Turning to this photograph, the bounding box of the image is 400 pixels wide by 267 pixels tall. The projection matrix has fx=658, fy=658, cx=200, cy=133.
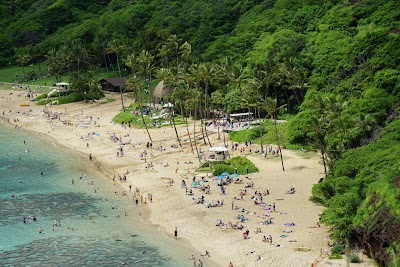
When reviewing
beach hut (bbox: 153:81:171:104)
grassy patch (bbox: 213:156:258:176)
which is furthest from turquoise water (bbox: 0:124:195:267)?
beach hut (bbox: 153:81:171:104)

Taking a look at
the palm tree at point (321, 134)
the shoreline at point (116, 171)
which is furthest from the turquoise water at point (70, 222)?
the palm tree at point (321, 134)

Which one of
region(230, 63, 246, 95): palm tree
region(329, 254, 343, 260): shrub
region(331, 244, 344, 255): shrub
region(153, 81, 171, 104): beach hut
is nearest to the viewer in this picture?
region(329, 254, 343, 260): shrub

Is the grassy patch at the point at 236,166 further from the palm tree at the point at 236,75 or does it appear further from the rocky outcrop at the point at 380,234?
the rocky outcrop at the point at 380,234

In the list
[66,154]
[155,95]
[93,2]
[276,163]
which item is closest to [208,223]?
[276,163]

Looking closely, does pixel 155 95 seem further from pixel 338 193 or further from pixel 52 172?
pixel 338 193

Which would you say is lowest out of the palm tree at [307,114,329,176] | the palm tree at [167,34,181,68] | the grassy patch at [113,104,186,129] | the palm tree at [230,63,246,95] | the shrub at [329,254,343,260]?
the shrub at [329,254,343,260]

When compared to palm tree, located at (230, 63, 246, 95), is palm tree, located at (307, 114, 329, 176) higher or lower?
lower

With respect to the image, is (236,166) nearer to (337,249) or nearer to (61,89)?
(337,249)

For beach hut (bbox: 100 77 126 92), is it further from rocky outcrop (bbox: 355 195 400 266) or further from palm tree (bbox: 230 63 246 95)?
A: rocky outcrop (bbox: 355 195 400 266)
